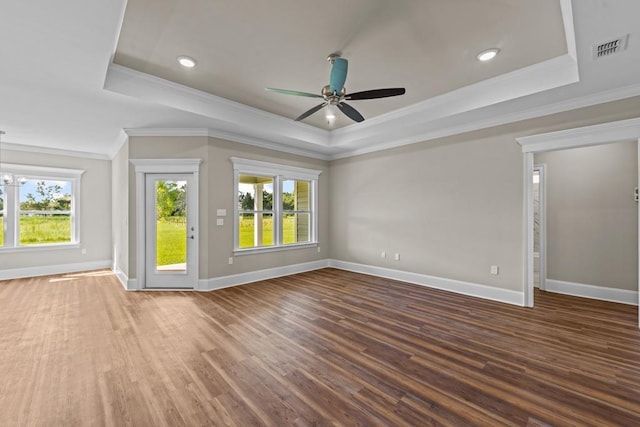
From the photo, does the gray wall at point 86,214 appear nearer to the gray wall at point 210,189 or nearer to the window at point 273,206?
the gray wall at point 210,189

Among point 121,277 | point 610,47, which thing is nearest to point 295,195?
point 121,277

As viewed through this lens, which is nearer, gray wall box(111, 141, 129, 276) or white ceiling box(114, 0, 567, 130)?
white ceiling box(114, 0, 567, 130)

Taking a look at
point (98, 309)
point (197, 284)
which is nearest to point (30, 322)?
point (98, 309)

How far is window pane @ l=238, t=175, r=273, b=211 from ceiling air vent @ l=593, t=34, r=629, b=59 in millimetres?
4810

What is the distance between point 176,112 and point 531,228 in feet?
17.1

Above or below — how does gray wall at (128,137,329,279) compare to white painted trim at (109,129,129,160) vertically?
below

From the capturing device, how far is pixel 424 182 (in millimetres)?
4941

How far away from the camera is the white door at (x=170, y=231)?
4645 millimetres

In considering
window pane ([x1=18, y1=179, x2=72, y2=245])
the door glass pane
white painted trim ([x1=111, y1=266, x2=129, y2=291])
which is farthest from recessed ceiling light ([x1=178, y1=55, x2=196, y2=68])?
window pane ([x1=18, y1=179, x2=72, y2=245])

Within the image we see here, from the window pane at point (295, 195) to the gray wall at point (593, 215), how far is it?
441 centimetres

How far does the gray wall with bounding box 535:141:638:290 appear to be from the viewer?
3.88 meters

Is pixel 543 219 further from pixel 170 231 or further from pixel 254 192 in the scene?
pixel 170 231

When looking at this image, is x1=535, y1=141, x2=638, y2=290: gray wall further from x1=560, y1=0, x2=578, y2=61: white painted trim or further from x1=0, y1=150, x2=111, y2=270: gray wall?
x1=0, y1=150, x2=111, y2=270: gray wall

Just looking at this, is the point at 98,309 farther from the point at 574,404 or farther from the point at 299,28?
the point at 574,404
